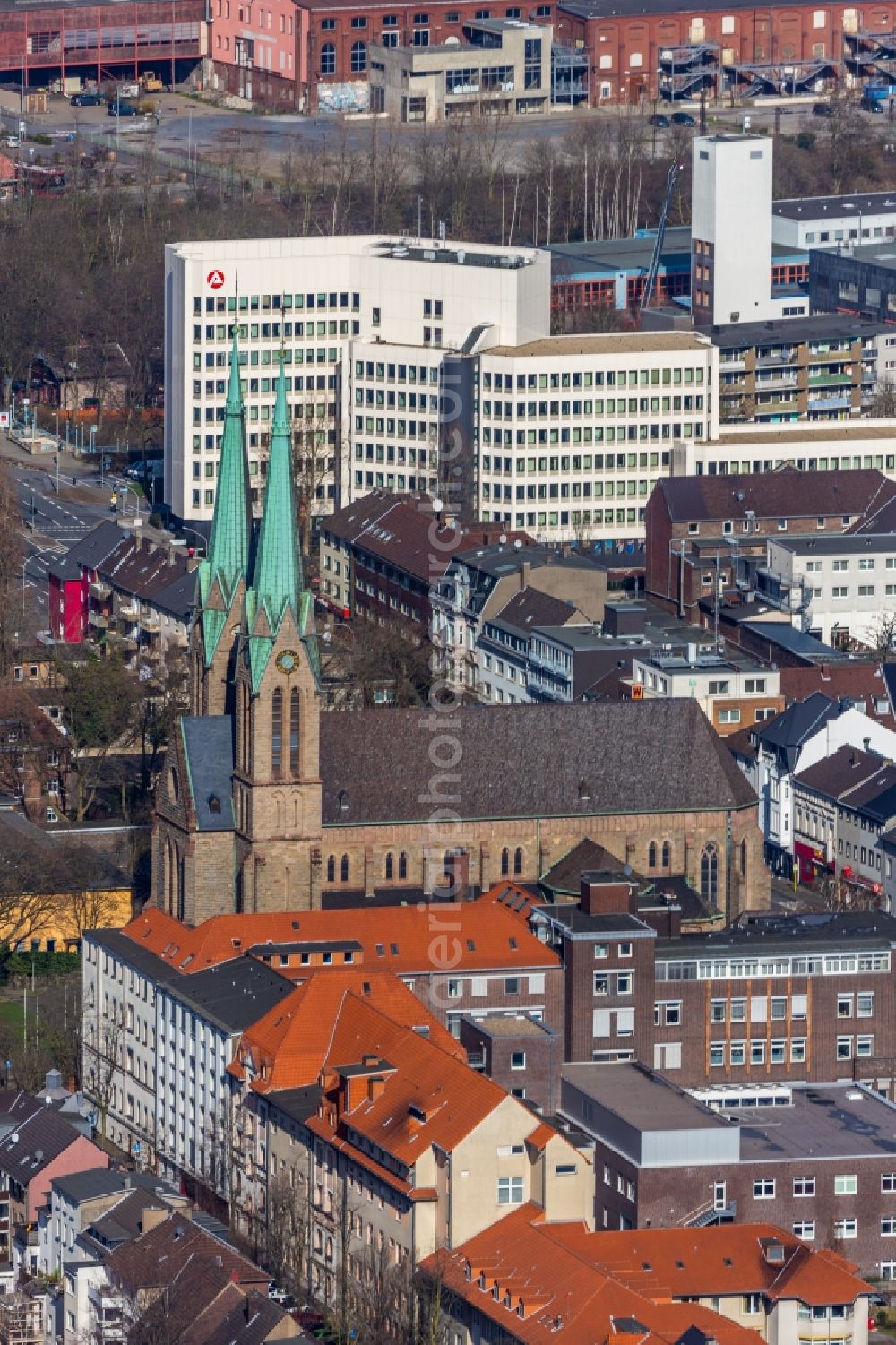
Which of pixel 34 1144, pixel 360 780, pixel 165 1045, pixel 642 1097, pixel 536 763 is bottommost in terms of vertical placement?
pixel 34 1144

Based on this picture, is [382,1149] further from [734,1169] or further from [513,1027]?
[513,1027]

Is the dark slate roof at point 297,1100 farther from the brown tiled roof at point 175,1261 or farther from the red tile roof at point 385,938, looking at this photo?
the red tile roof at point 385,938

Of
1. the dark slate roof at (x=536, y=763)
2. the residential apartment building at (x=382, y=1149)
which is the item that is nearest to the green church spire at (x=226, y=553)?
the dark slate roof at (x=536, y=763)

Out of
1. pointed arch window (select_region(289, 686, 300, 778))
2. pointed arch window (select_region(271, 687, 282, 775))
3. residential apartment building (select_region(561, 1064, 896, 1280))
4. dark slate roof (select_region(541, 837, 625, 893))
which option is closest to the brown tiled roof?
residential apartment building (select_region(561, 1064, 896, 1280))

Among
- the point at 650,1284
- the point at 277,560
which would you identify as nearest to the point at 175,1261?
the point at 650,1284

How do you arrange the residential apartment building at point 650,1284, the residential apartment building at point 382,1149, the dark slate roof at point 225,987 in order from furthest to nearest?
the dark slate roof at point 225,987 → the residential apartment building at point 382,1149 → the residential apartment building at point 650,1284

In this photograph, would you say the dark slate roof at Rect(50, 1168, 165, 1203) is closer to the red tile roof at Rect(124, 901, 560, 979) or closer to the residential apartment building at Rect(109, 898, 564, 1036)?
the residential apartment building at Rect(109, 898, 564, 1036)

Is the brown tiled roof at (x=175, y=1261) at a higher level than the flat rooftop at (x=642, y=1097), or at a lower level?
lower

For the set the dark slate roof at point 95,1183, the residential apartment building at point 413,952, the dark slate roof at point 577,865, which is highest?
the dark slate roof at point 577,865
